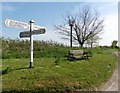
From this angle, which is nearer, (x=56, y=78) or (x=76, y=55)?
(x=56, y=78)

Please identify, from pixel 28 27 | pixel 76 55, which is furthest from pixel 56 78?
pixel 76 55

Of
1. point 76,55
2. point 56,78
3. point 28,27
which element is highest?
point 28,27

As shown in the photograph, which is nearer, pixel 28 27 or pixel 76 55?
pixel 28 27

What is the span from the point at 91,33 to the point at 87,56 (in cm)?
2461

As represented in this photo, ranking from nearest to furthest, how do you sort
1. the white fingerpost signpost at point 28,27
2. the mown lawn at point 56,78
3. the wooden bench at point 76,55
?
1. the mown lawn at point 56,78
2. the white fingerpost signpost at point 28,27
3. the wooden bench at point 76,55

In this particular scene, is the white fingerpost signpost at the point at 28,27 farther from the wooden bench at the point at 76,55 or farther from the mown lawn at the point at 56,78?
the wooden bench at the point at 76,55

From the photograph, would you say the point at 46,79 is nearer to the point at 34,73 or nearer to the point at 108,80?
the point at 34,73

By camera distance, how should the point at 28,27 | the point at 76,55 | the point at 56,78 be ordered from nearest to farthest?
1. the point at 56,78
2. the point at 28,27
3. the point at 76,55

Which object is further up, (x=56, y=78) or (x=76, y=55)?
(x=76, y=55)

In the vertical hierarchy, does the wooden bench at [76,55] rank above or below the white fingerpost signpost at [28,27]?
below

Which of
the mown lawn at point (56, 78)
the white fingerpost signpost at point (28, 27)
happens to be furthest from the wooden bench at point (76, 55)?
the white fingerpost signpost at point (28, 27)

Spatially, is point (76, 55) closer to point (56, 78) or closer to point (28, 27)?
point (28, 27)

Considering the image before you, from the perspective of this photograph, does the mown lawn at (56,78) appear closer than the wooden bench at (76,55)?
Yes

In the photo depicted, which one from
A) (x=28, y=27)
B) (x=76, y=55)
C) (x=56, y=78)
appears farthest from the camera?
(x=76, y=55)
